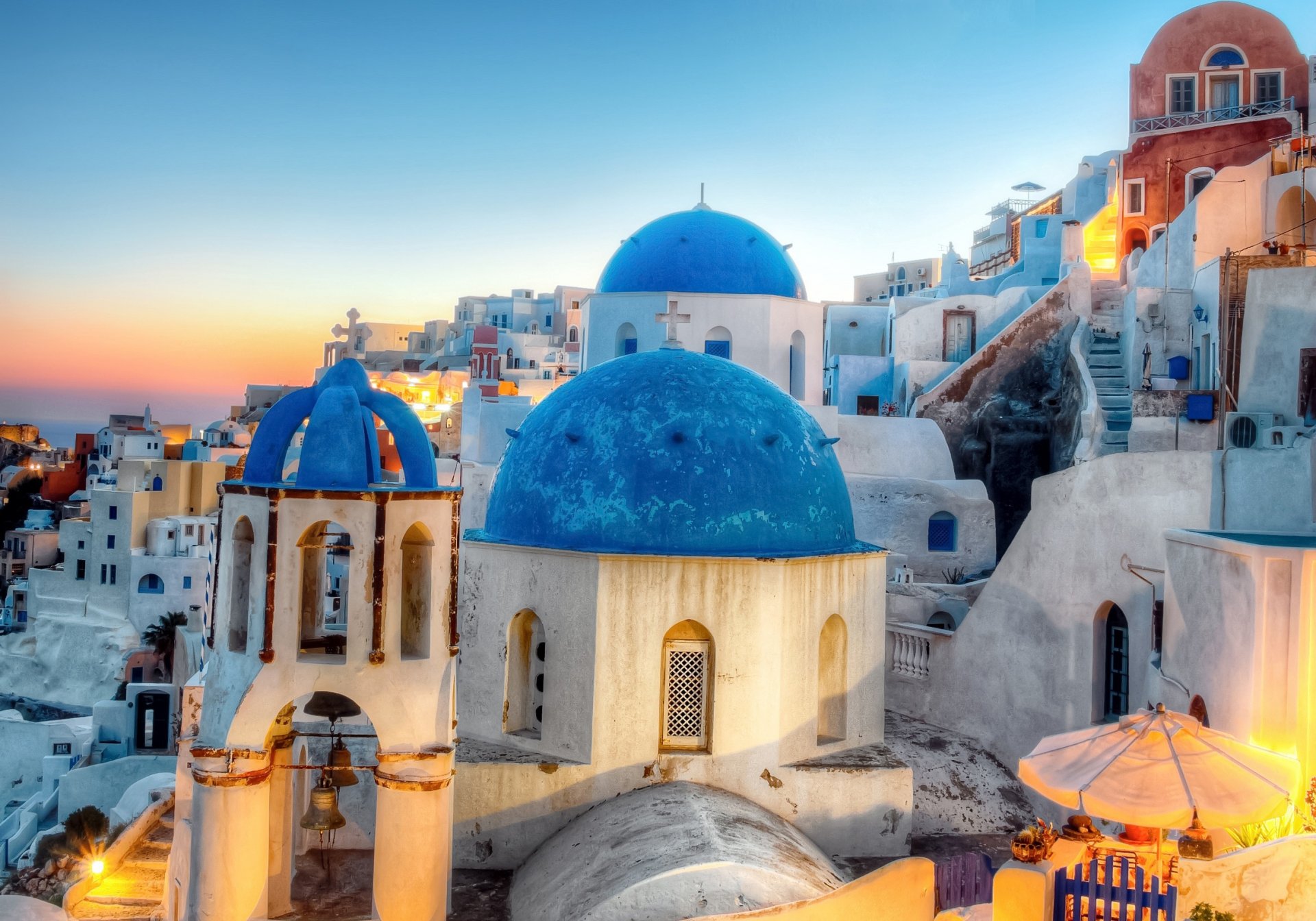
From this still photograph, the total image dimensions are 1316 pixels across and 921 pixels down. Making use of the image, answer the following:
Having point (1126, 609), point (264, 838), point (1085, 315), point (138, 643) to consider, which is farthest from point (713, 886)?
point (138, 643)

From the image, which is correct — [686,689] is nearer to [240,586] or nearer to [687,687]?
[687,687]

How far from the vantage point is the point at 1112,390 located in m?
25.1

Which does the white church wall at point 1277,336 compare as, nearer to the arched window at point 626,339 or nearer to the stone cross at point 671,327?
the stone cross at point 671,327

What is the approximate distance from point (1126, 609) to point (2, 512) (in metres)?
66.1

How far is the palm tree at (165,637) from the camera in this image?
46844 millimetres

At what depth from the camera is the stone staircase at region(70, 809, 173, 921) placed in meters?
18.4

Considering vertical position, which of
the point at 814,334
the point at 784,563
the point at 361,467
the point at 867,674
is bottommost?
the point at 867,674

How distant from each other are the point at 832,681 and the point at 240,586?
6.68 metres

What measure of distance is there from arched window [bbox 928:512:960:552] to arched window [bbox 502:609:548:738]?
→ 12.4 meters

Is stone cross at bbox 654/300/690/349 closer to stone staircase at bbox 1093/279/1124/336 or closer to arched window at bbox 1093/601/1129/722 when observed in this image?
arched window at bbox 1093/601/1129/722

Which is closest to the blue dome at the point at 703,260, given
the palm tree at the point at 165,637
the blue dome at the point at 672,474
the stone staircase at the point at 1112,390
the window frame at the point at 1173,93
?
the stone staircase at the point at 1112,390

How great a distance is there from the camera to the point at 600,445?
12.6 metres

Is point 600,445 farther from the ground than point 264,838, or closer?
farther from the ground

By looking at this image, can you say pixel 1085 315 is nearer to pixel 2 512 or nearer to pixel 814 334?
pixel 814 334
